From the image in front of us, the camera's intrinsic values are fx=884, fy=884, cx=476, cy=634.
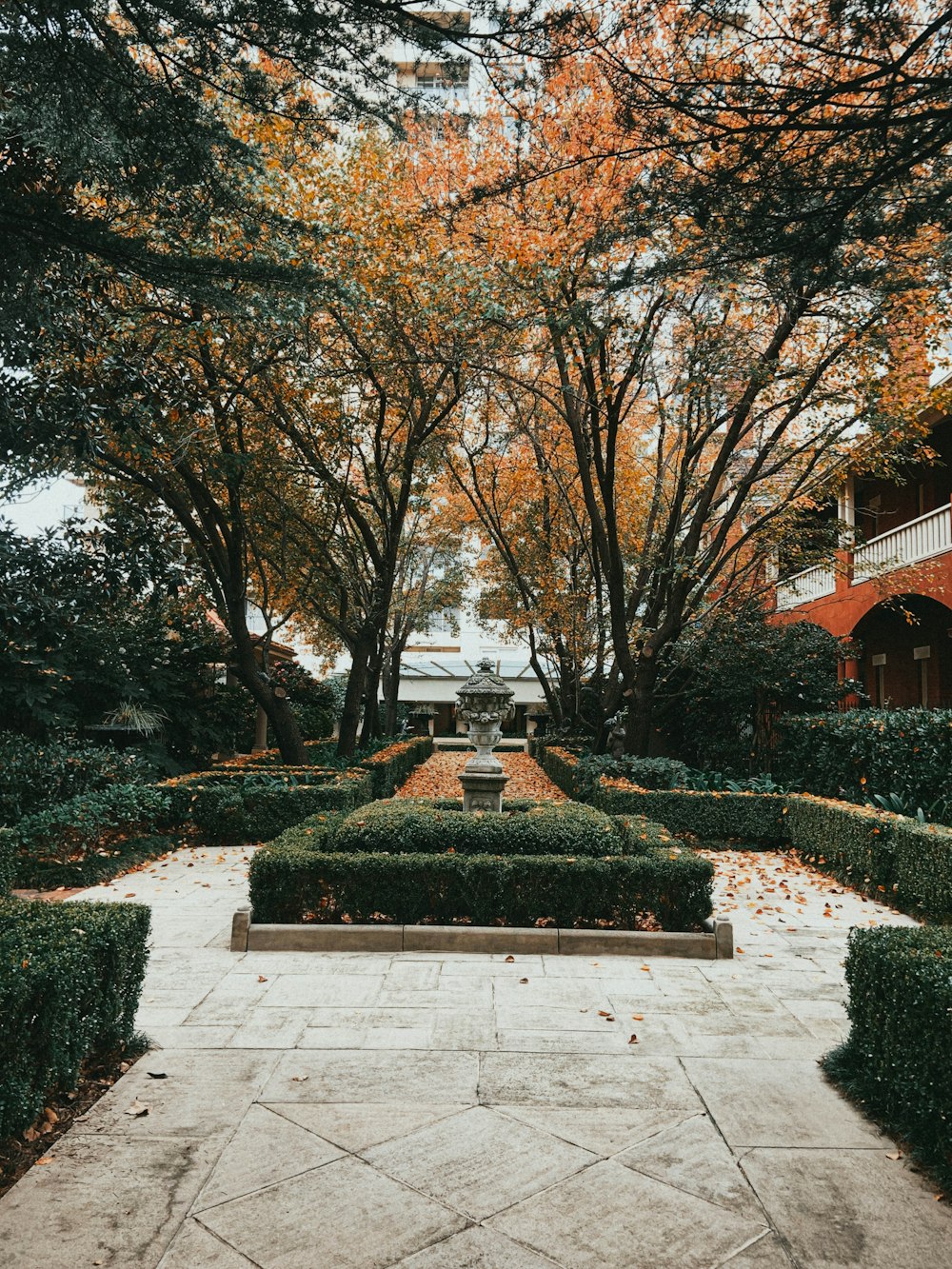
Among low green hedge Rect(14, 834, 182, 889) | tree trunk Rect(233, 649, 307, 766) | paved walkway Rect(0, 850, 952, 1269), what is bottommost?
paved walkway Rect(0, 850, 952, 1269)

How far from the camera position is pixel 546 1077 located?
4.04 meters

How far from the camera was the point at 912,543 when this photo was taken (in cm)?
1594

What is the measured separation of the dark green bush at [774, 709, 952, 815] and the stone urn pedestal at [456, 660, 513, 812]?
4.32m

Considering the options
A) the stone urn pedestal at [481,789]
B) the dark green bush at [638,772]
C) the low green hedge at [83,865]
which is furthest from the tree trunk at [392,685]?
the low green hedge at [83,865]

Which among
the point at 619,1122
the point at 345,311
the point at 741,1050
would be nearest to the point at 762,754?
the point at 345,311

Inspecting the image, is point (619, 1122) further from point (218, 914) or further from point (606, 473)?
point (606, 473)

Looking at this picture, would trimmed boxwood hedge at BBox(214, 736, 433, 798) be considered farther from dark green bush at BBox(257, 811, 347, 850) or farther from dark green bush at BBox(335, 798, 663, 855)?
dark green bush at BBox(335, 798, 663, 855)

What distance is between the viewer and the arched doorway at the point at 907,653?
1684cm

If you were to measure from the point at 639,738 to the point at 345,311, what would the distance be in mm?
7538

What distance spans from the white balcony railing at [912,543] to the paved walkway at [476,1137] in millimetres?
10379

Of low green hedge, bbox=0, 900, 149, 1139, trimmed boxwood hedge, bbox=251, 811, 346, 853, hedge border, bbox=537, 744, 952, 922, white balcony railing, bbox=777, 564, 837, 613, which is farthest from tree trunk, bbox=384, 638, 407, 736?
low green hedge, bbox=0, 900, 149, 1139

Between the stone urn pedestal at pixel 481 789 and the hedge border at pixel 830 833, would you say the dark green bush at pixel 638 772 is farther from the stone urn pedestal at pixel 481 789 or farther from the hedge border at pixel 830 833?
the stone urn pedestal at pixel 481 789

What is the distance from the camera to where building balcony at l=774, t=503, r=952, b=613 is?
46.4 feet

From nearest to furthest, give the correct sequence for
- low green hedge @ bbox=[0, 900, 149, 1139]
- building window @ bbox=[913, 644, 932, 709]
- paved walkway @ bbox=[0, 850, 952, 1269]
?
paved walkway @ bbox=[0, 850, 952, 1269] < low green hedge @ bbox=[0, 900, 149, 1139] < building window @ bbox=[913, 644, 932, 709]
